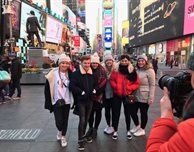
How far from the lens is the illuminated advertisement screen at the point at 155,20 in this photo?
162 feet

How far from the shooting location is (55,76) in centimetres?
591

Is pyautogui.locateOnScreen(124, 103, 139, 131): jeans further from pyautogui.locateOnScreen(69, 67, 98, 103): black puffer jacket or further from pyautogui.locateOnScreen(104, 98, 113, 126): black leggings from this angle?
pyautogui.locateOnScreen(69, 67, 98, 103): black puffer jacket

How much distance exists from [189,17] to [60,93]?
4086 cm

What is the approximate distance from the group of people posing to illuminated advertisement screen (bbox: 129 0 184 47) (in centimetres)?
4201

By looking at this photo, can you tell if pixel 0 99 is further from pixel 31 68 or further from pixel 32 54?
pixel 32 54

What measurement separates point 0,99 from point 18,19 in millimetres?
27219

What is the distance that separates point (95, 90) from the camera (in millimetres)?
5953

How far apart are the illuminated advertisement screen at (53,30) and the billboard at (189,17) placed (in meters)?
21.7

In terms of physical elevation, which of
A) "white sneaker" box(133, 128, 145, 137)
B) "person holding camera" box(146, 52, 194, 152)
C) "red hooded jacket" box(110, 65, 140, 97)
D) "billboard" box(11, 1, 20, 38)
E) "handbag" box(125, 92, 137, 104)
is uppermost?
"billboard" box(11, 1, 20, 38)

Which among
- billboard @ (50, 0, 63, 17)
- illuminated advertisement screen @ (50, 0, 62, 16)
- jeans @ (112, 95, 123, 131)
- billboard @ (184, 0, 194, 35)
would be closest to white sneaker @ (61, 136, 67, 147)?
jeans @ (112, 95, 123, 131)

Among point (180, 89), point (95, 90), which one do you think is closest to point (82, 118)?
point (95, 90)

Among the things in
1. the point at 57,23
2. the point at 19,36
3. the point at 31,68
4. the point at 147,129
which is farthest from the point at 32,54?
the point at 57,23

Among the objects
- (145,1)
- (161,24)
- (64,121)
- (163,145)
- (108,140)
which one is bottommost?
(108,140)

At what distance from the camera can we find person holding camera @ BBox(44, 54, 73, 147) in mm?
5863
